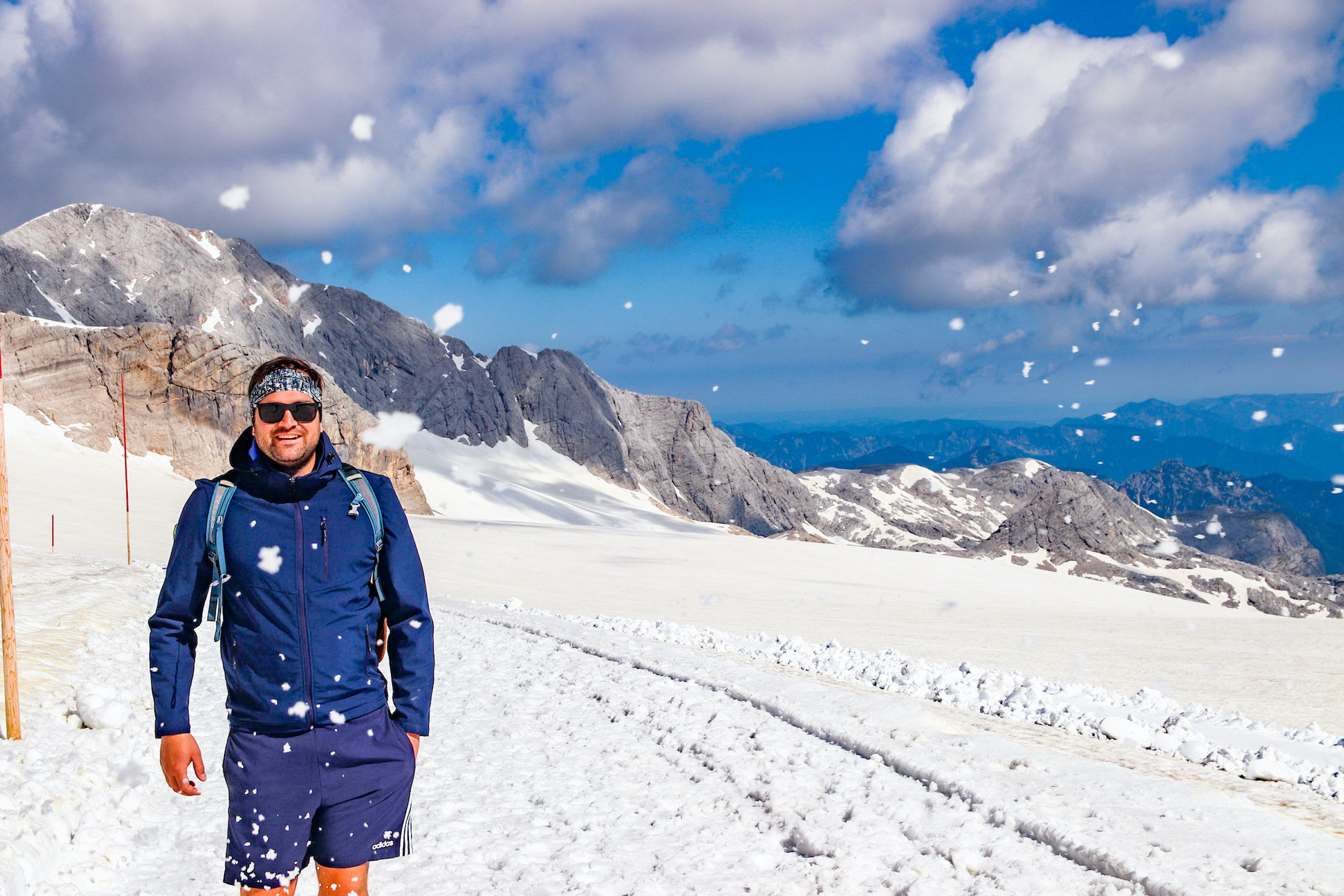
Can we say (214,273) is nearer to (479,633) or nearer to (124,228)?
(124,228)

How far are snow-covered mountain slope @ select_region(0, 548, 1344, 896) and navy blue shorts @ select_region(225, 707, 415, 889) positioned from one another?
157 cm

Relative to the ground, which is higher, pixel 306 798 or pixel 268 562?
pixel 268 562

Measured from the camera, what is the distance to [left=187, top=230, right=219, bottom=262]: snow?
Answer: 93688 mm

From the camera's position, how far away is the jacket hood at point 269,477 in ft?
9.96

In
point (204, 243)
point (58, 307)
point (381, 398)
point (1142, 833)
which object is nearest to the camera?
point (1142, 833)

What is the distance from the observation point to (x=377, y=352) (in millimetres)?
113500

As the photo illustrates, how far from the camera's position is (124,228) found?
84688mm

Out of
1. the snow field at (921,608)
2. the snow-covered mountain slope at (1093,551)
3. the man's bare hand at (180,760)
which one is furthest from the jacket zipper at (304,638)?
the snow-covered mountain slope at (1093,551)

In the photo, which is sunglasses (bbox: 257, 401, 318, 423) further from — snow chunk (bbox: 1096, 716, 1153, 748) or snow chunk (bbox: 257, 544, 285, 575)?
snow chunk (bbox: 1096, 716, 1153, 748)

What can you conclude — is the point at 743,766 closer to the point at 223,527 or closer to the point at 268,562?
the point at 268,562

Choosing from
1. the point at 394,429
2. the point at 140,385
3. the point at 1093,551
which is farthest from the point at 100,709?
the point at 394,429

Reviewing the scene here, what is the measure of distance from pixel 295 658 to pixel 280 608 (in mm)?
191

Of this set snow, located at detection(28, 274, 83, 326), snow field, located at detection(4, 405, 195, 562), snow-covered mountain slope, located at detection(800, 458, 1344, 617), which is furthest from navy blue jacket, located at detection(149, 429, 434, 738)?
snow, located at detection(28, 274, 83, 326)

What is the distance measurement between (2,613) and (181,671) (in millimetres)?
3986
